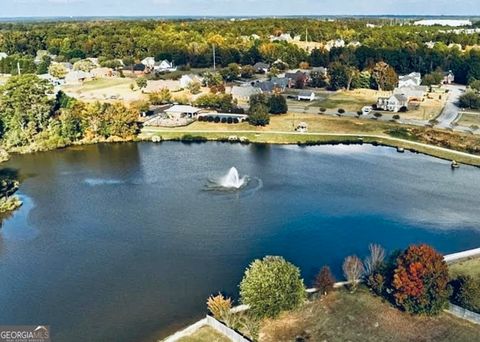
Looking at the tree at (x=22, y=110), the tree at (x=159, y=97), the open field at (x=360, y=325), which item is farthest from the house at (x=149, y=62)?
the open field at (x=360, y=325)

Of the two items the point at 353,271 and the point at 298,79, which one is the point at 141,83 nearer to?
the point at 298,79

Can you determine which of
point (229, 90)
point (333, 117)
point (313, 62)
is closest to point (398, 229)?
point (333, 117)

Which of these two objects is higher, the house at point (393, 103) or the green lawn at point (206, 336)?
the house at point (393, 103)

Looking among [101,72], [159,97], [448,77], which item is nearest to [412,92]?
[448,77]

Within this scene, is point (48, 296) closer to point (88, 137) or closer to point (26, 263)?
point (26, 263)

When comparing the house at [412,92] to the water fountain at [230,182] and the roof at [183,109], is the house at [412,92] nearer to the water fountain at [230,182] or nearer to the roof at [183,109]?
the roof at [183,109]

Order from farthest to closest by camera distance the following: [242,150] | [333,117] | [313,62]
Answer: [313,62], [333,117], [242,150]

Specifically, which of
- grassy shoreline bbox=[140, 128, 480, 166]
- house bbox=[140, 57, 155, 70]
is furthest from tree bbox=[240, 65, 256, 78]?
grassy shoreline bbox=[140, 128, 480, 166]
